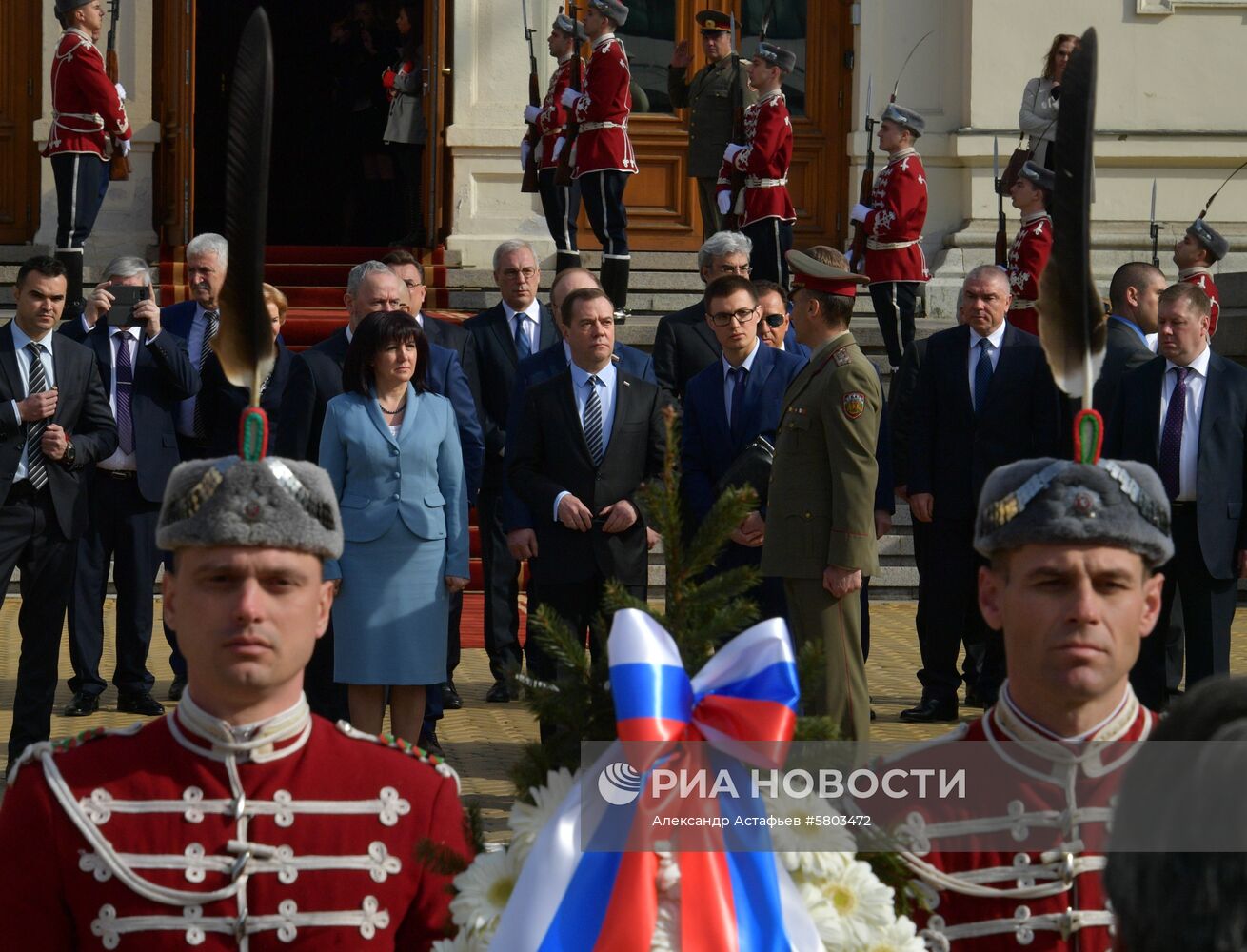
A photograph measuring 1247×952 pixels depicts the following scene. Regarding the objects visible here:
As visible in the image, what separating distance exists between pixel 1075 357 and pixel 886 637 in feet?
26.8

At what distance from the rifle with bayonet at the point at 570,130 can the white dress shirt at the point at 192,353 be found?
14.8 feet

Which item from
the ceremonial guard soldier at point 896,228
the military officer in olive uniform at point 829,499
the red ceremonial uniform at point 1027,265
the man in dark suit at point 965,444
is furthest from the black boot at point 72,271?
the military officer in olive uniform at point 829,499

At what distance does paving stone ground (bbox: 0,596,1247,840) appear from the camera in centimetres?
748

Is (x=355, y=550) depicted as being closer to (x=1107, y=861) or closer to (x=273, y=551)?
(x=273, y=551)

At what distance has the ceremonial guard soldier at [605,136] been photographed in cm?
1293

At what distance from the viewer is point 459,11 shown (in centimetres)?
1533

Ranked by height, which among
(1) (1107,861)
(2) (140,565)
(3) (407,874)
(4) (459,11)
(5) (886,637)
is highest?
(4) (459,11)

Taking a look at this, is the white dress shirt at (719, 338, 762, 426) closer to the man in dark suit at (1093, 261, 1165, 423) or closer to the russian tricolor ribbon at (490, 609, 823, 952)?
the man in dark suit at (1093, 261, 1165, 423)

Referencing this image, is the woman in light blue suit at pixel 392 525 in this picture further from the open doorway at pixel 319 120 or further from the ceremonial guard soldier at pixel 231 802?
the open doorway at pixel 319 120

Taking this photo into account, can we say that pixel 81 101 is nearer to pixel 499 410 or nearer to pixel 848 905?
pixel 499 410

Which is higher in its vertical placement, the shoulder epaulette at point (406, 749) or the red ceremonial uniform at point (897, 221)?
the red ceremonial uniform at point (897, 221)

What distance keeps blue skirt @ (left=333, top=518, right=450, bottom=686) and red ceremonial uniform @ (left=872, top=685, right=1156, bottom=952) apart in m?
4.05

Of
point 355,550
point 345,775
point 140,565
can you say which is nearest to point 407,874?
point 345,775

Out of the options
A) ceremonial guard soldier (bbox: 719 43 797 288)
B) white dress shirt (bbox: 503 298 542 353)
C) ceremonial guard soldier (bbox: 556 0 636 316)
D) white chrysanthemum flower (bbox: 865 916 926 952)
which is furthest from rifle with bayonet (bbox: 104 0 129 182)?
white chrysanthemum flower (bbox: 865 916 926 952)
